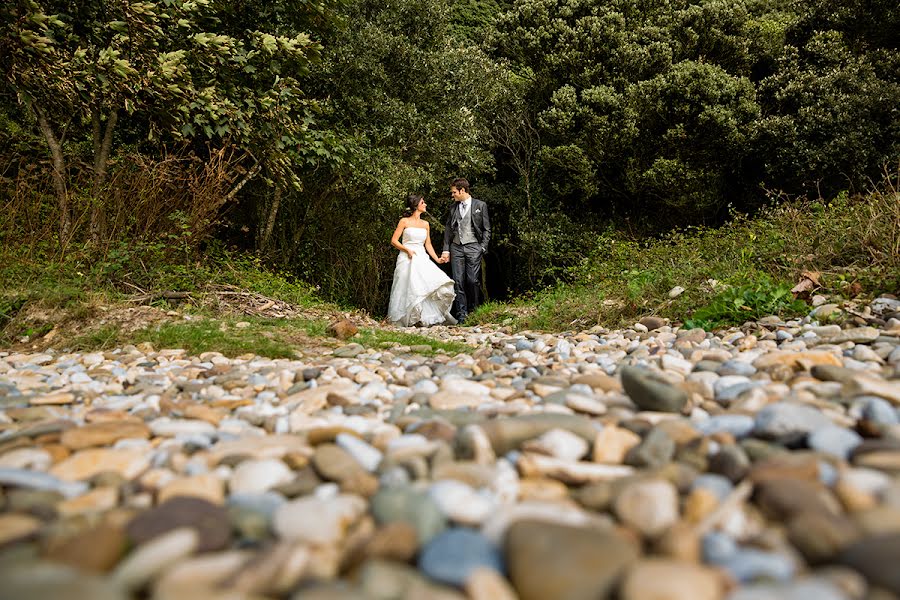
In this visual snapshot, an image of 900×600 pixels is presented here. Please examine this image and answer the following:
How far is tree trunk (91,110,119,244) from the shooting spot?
244 inches

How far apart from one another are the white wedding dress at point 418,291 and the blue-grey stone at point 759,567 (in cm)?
754

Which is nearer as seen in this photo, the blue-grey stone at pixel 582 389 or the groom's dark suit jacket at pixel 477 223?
the blue-grey stone at pixel 582 389

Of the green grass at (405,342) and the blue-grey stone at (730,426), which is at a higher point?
the blue-grey stone at (730,426)

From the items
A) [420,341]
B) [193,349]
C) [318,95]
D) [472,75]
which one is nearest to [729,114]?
[472,75]

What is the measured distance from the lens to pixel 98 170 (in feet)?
21.7

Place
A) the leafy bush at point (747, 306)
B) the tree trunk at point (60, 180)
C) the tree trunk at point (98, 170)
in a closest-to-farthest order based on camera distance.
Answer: the leafy bush at point (747, 306), the tree trunk at point (60, 180), the tree trunk at point (98, 170)

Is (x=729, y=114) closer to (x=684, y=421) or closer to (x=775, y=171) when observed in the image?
(x=775, y=171)

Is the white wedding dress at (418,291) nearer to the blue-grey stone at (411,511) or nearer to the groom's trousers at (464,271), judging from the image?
the groom's trousers at (464,271)

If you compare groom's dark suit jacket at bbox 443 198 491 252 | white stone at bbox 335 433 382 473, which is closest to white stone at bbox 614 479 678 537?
white stone at bbox 335 433 382 473

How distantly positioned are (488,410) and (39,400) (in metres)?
1.95

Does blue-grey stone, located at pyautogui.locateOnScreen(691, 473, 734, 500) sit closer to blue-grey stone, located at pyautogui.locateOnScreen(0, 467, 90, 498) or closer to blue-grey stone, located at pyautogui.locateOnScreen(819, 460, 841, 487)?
blue-grey stone, located at pyautogui.locateOnScreen(819, 460, 841, 487)

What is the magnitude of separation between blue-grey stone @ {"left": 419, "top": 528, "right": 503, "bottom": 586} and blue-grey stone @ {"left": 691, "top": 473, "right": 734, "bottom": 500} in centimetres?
53

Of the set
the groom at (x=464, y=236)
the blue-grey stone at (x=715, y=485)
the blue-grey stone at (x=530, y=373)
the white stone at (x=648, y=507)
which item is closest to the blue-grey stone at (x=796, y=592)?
the white stone at (x=648, y=507)

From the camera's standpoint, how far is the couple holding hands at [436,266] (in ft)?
28.2
